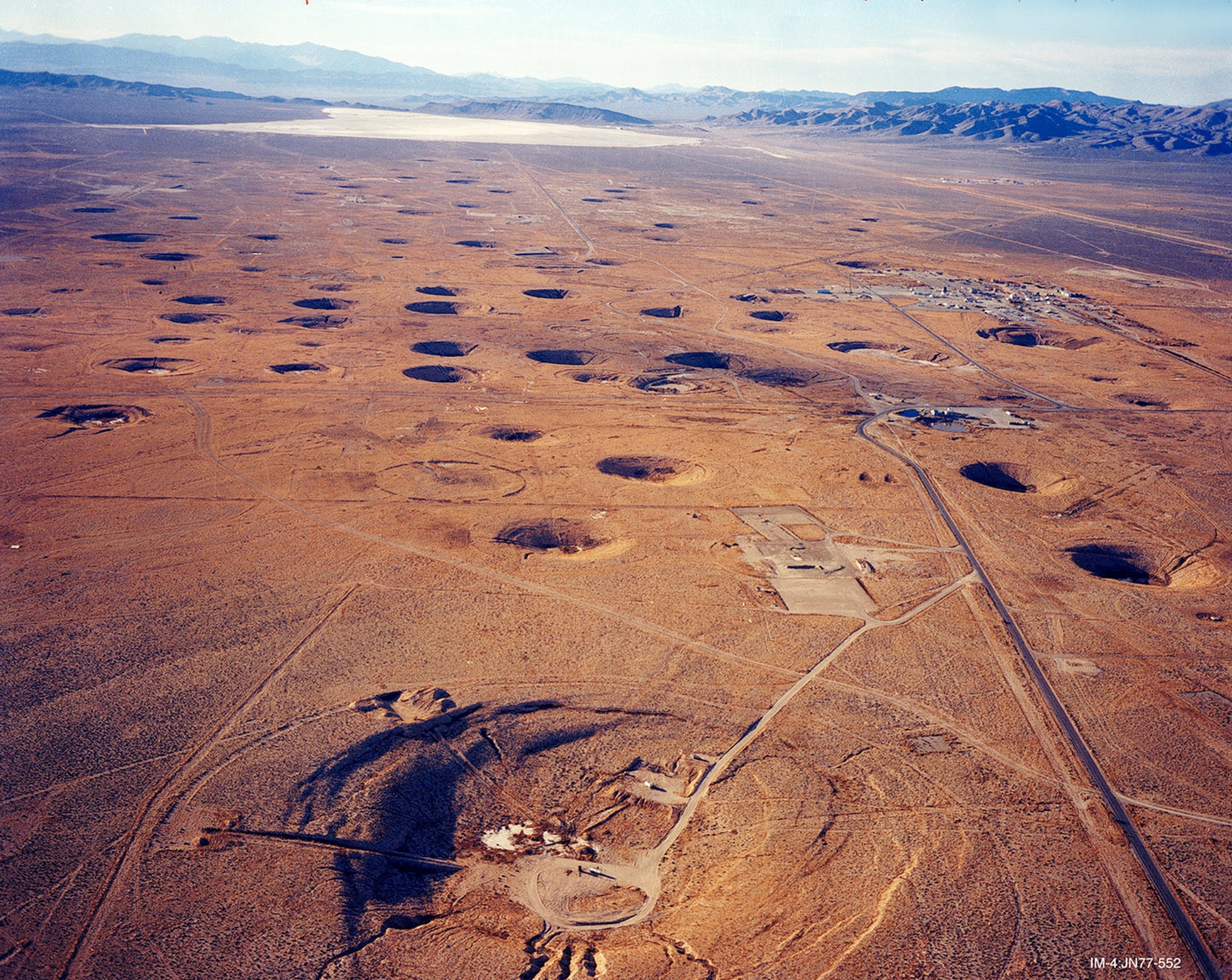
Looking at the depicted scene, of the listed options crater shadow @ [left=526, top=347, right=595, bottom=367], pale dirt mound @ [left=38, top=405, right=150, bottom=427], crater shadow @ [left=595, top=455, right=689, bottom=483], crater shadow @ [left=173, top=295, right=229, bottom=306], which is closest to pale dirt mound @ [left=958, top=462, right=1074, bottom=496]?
crater shadow @ [left=595, top=455, right=689, bottom=483]

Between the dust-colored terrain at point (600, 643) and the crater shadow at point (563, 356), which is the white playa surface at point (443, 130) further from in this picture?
the crater shadow at point (563, 356)

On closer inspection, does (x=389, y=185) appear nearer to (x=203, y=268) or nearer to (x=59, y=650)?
(x=203, y=268)

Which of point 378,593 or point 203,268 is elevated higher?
point 203,268

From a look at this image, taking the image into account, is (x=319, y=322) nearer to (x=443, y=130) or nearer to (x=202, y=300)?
(x=202, y=300)

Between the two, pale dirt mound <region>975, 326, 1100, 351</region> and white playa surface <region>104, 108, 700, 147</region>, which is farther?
white playa surface <region>104, 108, 700, 147</region>

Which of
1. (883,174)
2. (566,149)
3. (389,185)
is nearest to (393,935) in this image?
(389,185)

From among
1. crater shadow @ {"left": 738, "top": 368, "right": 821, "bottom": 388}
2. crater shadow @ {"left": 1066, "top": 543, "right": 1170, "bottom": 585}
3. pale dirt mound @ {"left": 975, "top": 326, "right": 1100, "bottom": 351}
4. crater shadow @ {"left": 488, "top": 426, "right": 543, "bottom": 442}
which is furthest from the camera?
pale dirt mound @ {"left": 975, "top": 326, "right": 1100, "bottom": 351}

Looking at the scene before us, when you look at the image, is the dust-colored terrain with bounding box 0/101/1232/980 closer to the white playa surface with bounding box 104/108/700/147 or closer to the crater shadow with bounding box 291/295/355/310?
the crater shadow with bounding box 291/295/355/310
